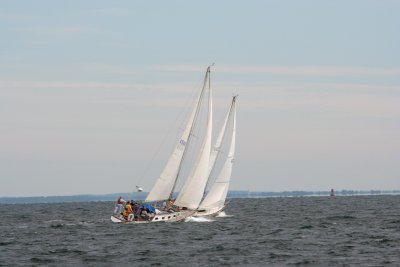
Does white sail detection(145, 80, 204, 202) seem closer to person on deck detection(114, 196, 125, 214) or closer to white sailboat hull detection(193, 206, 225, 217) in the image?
person on deck detection(114, 196, 125, 214)

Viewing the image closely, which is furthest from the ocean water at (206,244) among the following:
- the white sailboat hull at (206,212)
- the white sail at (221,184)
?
the white sail at (221,184)

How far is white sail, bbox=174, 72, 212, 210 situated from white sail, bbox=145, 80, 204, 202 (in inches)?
63.9

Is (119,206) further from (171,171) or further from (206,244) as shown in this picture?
(206,244)

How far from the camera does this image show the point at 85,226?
7550 centimetres

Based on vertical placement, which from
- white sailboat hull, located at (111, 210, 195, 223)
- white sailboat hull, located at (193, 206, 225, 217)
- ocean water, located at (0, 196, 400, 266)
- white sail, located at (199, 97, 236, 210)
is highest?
white sail, located at (199, 97, 236, 210)

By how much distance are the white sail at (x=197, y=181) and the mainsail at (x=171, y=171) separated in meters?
1.49

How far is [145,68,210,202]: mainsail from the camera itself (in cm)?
7294

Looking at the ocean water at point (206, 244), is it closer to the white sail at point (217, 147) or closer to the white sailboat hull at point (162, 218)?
the white sailboat hull at point (162, 218)

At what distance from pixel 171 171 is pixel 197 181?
10.3ft

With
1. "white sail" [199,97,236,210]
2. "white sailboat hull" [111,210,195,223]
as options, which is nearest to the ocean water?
"white sailboat hull" [111,210,195,223]

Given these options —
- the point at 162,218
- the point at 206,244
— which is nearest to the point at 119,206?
the point at 162,218

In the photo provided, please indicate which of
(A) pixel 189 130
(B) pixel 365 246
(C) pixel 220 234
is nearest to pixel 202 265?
(B) pixel 365 246

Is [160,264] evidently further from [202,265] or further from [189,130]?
[189,130]

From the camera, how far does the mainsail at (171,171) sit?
72938 millimetres
